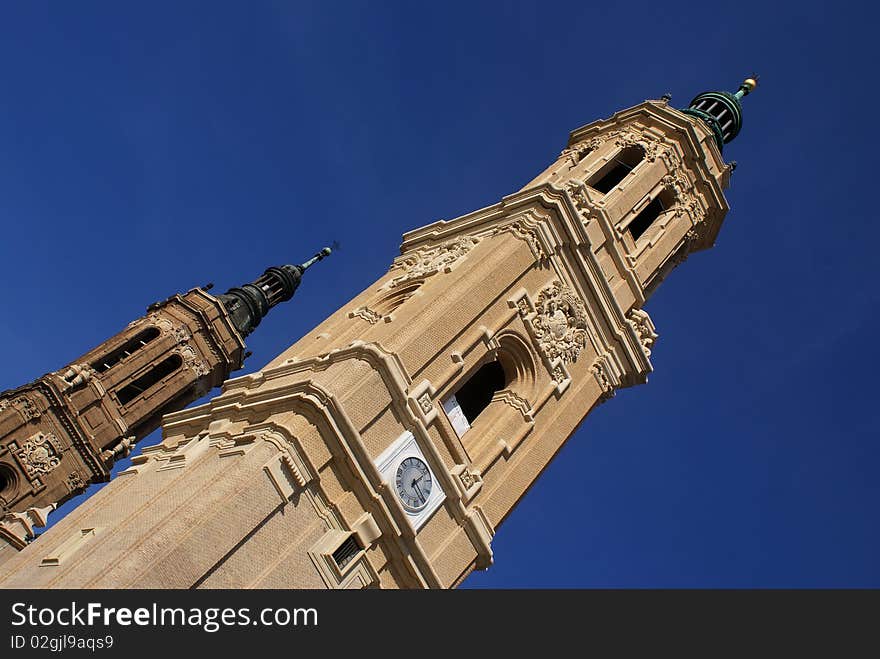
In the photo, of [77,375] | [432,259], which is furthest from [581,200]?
[77,375]

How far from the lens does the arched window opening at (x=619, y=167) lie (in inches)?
1155

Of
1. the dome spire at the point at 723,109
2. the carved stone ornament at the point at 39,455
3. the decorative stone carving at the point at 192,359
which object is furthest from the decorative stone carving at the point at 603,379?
the decorative stone carving at the point at 192,359

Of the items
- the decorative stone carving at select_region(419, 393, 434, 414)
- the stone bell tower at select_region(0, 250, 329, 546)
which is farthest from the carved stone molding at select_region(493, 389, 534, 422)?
the stone bell tower at select_region(0, 250, 329, 546)

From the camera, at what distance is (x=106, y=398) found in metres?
37.7

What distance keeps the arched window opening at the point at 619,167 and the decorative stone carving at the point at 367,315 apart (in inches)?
368

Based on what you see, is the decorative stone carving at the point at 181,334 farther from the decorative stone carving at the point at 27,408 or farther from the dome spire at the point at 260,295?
Result: the decorative stone carving at the point at 27,408

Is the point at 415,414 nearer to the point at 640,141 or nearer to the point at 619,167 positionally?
the point at 619,167

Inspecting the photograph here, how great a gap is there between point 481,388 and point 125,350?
22.3m

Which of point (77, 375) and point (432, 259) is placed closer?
point (432, 259)

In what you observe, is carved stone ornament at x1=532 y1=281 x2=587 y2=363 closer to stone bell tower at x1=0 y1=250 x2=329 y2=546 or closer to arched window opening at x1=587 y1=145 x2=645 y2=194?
arched window opening at x1=587 y1=145 x2=645 y2=194

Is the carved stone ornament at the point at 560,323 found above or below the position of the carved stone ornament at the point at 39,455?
below
